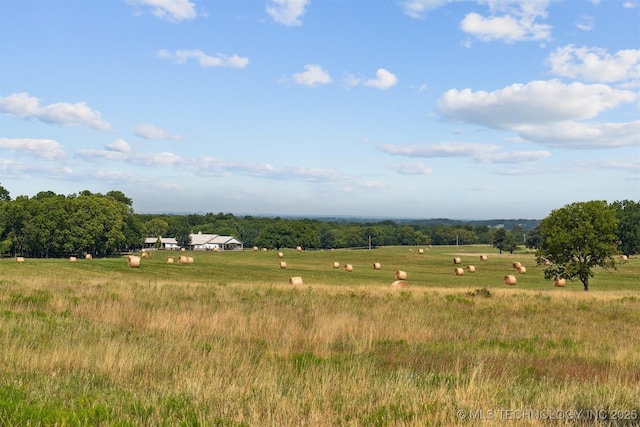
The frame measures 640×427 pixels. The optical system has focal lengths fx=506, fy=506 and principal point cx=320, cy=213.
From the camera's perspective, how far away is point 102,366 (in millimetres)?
8141

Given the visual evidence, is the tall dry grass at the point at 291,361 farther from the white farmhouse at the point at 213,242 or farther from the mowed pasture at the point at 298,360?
the white farmhouse at the point at 213,242

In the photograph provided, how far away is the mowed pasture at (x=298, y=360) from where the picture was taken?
6281 millimetres

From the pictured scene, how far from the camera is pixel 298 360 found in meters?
9.93

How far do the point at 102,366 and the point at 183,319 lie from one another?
566 cm

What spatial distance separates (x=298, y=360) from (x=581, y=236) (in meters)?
34.8

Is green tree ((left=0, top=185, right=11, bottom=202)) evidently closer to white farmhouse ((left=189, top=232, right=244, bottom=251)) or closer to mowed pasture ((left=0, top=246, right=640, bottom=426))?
white farmhouse ((left=189, top=232, right=244, bottom=251))

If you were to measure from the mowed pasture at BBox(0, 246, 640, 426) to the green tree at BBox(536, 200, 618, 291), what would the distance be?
19.4 meters

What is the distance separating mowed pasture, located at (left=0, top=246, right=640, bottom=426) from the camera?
20.6 feet

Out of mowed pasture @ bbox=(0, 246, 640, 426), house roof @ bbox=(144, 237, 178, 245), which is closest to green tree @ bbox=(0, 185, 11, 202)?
house roof @ bbox=(144, 237, 178, 245)

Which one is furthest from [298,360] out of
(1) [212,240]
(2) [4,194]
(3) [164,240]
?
(3) [164,240]

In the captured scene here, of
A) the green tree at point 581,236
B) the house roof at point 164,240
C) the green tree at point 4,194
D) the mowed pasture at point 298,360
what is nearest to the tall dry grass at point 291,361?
the mowed pasture at point 298,360

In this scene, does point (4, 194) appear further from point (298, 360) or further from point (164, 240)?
point (298, 360)

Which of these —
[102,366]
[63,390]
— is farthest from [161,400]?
[102,366]

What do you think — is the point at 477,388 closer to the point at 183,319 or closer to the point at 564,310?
the point at 183,319
